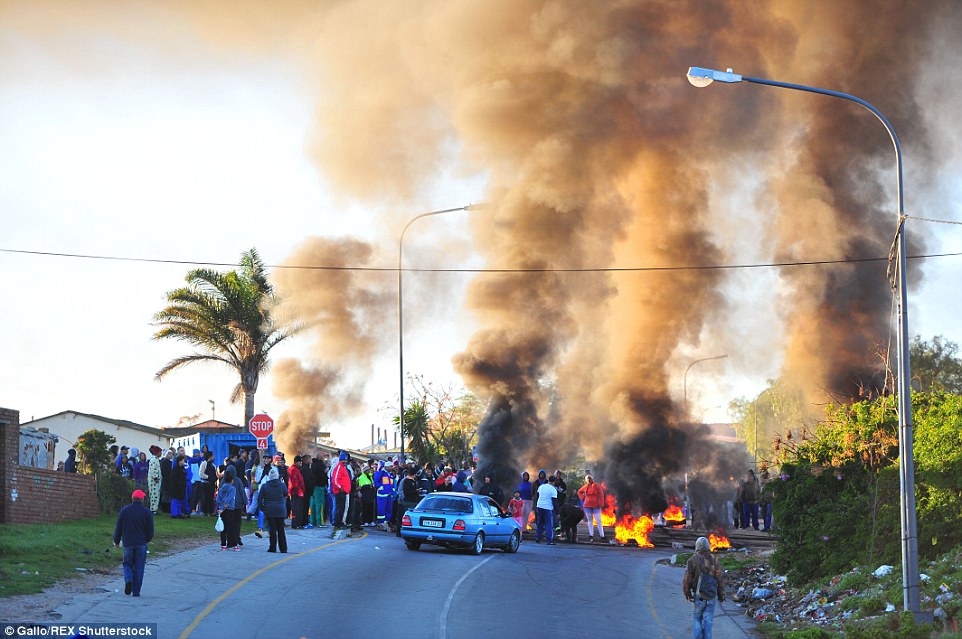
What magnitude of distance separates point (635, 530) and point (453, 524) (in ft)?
33.6

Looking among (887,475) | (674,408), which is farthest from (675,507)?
(887,475)

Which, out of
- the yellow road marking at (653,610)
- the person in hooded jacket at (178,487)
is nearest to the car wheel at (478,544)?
the yellow road marking at (653,610)

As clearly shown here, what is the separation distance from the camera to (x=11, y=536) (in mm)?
19156

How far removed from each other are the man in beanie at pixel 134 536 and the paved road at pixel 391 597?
11.0 inches

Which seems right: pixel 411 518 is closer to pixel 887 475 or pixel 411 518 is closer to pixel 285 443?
pixel 887 475

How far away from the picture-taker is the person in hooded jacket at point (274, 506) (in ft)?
66.0

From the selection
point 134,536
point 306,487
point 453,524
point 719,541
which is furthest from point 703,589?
point 719,541

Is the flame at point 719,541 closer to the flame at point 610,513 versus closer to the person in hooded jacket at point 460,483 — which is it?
the flame at point 610,513

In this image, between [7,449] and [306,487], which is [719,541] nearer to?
[306,487]

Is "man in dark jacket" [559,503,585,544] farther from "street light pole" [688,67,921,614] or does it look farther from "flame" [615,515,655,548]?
"street light pole" [688,67,921,614]

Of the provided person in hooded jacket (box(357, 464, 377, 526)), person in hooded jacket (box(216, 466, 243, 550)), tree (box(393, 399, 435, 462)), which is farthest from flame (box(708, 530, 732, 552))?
tree (box(393, 399, 435, 462))

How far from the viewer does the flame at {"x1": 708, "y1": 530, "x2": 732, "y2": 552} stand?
2760 cm

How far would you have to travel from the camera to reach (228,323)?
130 ft

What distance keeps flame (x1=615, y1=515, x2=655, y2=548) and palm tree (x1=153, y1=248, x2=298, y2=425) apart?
14935 millimetres
